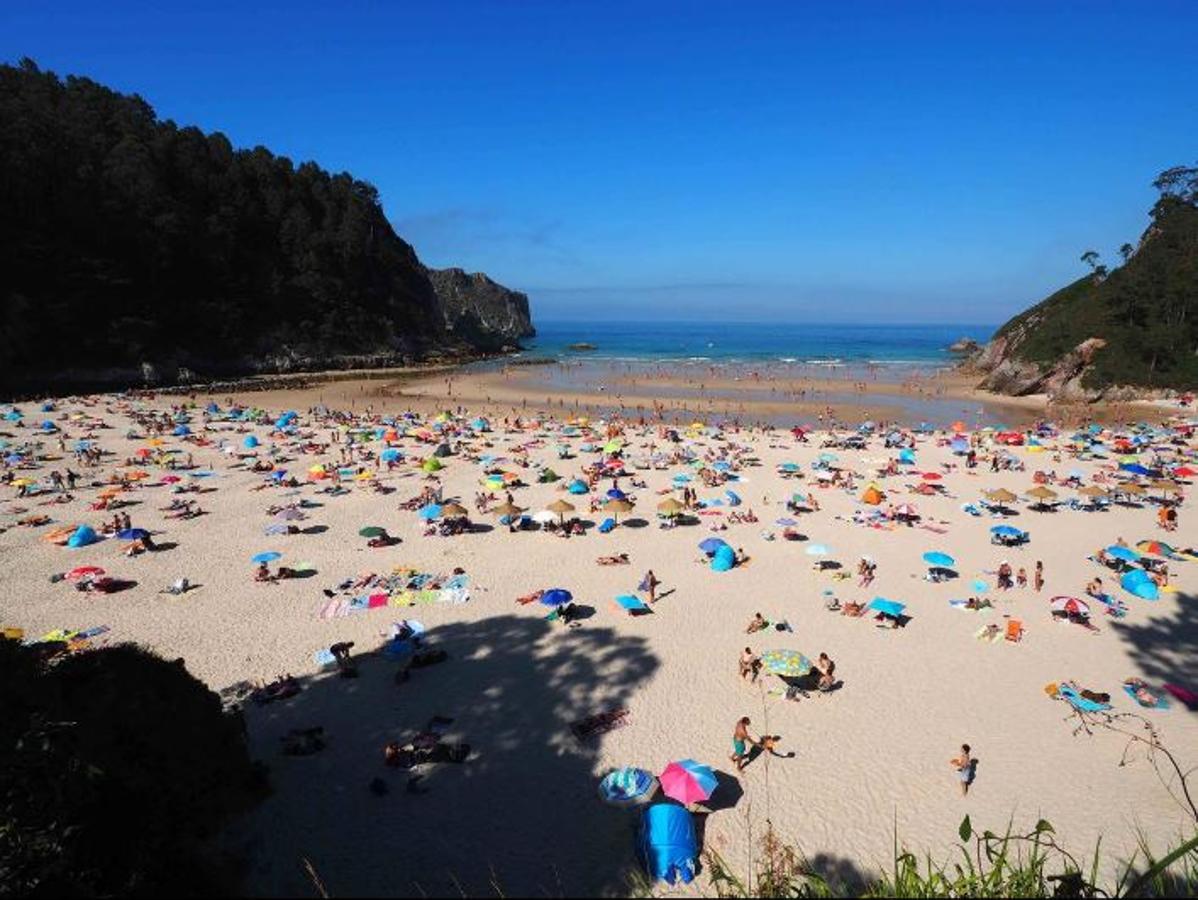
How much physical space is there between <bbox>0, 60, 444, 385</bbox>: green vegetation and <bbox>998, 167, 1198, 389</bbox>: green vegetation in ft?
237

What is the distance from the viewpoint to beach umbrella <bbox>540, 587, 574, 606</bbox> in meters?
14.3

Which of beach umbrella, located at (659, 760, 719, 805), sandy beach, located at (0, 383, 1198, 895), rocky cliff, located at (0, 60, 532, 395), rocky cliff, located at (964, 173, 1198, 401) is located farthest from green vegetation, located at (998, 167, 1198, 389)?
rocky cliff, located at (0, 60, 532, 395)

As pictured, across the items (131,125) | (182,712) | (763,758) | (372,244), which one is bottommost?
(763,758)

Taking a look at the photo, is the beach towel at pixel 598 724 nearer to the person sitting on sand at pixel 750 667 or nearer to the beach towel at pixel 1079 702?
the person sitting on sand at pixel 750 667

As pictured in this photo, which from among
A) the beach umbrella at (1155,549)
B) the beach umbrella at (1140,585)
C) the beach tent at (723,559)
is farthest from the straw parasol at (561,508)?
the beach umbrella at (1155,549)

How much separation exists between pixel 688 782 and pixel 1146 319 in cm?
6439

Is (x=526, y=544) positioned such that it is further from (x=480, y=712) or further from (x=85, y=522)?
(x=85, y=522)

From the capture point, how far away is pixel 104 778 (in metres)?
6.32

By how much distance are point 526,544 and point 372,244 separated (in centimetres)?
8376

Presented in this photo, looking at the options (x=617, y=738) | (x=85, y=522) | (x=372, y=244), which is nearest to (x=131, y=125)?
(x=372, y=244)

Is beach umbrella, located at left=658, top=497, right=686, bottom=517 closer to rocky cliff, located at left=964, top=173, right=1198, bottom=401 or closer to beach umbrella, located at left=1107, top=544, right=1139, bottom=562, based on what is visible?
beach umbrella, located at left=1107, top=544, right=1139, bottom=562

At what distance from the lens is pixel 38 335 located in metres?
51.4

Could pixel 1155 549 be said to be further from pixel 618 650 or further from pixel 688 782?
pixel 688 782

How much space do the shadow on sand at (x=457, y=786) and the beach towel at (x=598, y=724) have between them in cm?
16
